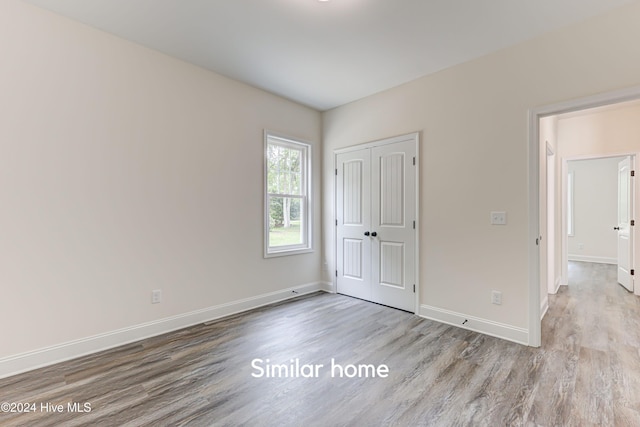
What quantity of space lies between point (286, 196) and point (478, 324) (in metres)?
2.76

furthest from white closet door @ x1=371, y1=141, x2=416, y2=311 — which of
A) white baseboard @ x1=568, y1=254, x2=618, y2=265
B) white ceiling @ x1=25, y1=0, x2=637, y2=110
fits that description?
white baseboard @ x1=568, y1=254, x2=618, y2=265

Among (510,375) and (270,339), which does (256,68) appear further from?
(510,375)

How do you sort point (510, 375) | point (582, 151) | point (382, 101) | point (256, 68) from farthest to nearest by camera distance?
point (582, 151)
point (382, 101)
point (256, 68)
point (510, 375)

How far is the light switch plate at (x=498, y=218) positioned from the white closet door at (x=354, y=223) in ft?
4.95

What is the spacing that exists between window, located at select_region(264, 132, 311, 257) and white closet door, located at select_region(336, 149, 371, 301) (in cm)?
50

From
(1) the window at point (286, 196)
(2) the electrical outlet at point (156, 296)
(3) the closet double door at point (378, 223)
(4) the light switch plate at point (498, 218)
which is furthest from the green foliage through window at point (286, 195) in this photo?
(4) the light switch plate at point (498, 218)

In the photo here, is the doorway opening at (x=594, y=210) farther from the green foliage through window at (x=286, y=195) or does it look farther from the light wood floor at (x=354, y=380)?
the green foliage through window at (x=286, y=195)

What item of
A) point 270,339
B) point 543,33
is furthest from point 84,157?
point 543,33

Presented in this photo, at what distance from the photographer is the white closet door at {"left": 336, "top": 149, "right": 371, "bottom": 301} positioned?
4.04m

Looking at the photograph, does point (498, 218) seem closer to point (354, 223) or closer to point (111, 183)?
point (354, 223)

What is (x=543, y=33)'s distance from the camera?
2578mm

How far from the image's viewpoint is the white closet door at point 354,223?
4.04 metres

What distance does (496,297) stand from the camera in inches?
114

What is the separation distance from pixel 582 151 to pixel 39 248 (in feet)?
22.0
